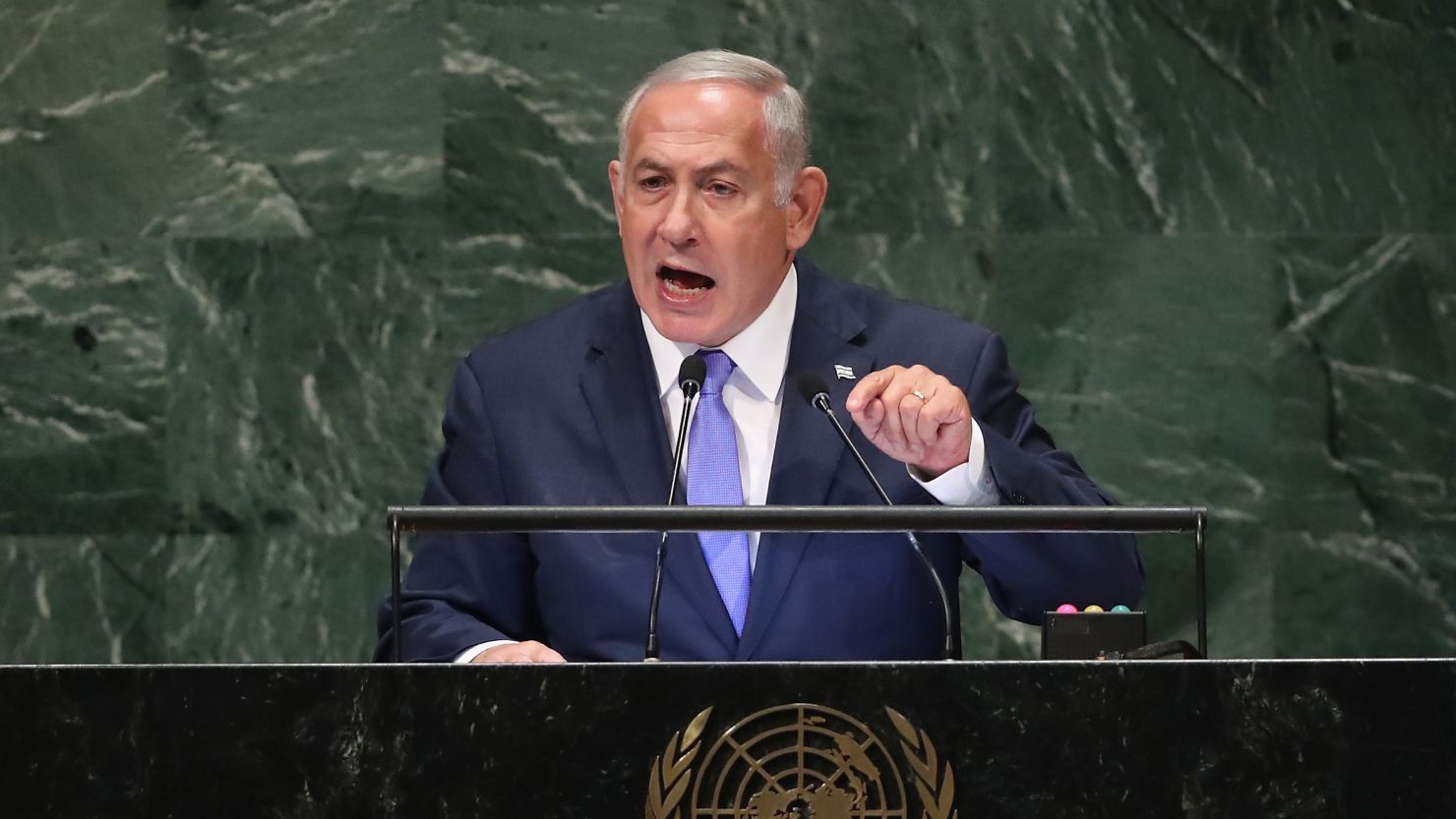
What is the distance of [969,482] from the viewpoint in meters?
2.81

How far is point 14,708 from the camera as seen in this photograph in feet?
6.64

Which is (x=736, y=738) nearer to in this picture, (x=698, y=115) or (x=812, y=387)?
(x=812, y=387)

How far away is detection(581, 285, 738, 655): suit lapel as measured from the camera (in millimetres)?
3037

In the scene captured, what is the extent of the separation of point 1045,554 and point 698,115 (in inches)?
35.9

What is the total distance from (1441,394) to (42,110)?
3.58 m

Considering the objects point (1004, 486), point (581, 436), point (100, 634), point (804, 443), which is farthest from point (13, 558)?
point (1004, 486)

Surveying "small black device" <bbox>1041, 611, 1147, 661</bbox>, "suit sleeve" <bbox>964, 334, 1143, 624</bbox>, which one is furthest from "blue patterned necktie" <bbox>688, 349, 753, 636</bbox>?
"small black device" <bbox>1041, 611, 1147, 661</bbox>

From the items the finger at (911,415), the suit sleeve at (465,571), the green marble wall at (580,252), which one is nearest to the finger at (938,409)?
the finger at (911,415)

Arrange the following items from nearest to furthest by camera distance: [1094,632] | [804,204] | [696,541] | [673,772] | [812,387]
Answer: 1. [673,772]
2. [1094,632]
3. [812,387]
4. [696,541]
5. [804,204]

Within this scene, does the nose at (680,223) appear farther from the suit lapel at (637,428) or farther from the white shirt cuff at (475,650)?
the white shirt cuff at (475,650)

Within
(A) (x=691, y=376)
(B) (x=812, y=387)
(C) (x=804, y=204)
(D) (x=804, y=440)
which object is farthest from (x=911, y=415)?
(C) (x=804, y=204)

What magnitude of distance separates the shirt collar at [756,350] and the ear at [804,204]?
0.46ft

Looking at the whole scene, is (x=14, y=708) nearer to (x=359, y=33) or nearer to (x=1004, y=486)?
(x=1004, y=486)

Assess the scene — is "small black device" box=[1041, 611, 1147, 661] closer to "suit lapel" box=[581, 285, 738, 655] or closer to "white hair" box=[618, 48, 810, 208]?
"suit lapel" box=[581, 285, 738, 655]
